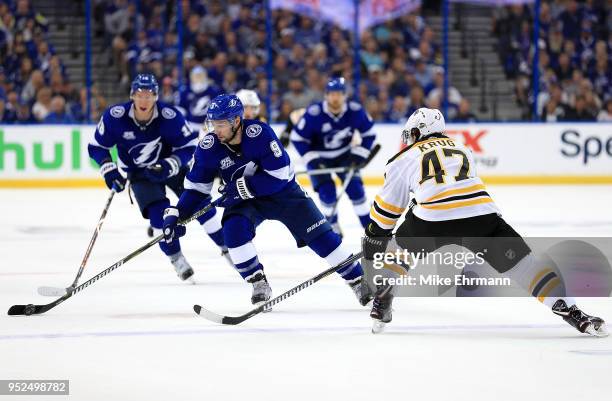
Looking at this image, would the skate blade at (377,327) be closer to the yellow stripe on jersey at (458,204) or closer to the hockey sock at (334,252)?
the yellow stripe on jersey at (458,204)

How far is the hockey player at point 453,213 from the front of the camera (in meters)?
4.29

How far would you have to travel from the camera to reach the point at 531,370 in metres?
3.78

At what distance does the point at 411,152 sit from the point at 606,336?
102 cm

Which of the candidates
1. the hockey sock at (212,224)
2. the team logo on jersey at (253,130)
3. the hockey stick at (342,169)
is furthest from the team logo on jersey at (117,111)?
the hockey stick at (342,169)

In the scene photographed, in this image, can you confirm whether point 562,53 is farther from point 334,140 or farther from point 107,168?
point 107,168

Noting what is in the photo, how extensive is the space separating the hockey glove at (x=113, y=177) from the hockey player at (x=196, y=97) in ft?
18.3

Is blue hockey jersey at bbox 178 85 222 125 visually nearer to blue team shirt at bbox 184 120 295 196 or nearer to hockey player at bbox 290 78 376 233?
hockey player at bbox 290 78 376 233

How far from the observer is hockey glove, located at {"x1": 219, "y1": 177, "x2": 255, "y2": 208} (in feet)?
16.5

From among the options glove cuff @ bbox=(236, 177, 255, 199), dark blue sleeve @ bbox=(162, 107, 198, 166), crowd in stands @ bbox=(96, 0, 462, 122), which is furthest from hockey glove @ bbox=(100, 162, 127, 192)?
crowd in stands @ bbox=(96, 0, 462, 122)

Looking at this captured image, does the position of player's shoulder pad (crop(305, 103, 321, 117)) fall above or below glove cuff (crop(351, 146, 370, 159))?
above

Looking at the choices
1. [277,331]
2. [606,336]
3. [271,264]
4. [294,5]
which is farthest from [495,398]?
[294,5]

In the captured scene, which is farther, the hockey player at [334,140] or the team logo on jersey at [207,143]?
the hockey player at [334,140]

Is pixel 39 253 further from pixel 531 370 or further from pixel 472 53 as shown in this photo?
pixel 472 53

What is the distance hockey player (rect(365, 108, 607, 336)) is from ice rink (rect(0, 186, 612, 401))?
217 mm
